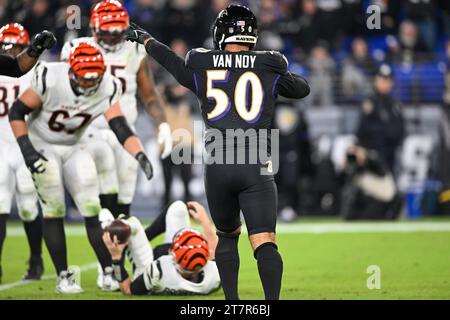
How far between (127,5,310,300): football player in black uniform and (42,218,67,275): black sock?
1.87 meters

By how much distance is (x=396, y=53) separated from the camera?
1465 centimetres

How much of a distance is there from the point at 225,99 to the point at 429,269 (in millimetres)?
3350

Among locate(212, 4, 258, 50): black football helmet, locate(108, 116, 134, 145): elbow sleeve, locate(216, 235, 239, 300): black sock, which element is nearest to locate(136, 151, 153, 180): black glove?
locate(108, 116, 134, 145): elbow sleeve

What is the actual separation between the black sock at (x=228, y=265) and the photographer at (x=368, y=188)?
6926 millimetres

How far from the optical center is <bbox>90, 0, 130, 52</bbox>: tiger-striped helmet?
26.3ft

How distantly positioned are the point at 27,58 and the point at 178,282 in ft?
6.34

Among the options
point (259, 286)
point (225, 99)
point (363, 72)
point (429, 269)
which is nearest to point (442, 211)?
point (363, 72)

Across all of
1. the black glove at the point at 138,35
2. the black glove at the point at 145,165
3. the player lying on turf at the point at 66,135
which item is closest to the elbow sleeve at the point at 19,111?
the player lying on turf at the point at 66,135

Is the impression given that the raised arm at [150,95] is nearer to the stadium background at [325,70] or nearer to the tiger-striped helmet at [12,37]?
the tiger-striped helmet at [12,37]

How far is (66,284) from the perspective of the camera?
25.1ft

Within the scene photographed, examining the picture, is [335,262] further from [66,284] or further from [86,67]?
[86,67]

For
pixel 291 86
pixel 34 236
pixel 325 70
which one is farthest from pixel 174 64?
pixel 325 70

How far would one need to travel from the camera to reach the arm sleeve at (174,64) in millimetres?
6277
